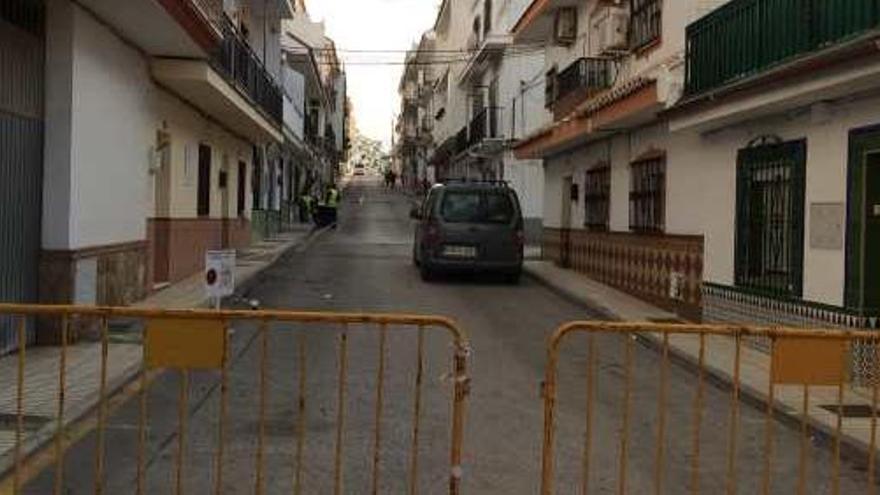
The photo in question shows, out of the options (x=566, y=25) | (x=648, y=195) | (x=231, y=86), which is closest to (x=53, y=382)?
(x=231, y=86)

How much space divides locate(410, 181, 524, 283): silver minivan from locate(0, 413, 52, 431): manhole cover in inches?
523

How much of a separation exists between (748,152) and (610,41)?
706 cm

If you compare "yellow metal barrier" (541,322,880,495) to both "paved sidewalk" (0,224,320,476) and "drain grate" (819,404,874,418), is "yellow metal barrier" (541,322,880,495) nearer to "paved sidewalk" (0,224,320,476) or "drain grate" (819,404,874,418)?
"drain grate" (819,404,874,418)

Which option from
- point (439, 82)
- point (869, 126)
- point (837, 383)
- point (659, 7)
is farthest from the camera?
point (439, 82)

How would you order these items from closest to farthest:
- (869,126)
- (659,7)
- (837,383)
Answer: (837,383), (869,126), (659,7)

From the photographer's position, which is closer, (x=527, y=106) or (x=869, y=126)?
(x=869, y=126)

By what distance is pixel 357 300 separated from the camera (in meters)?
17.8

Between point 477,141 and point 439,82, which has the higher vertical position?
point 439,82

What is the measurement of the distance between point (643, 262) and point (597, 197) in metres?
4.30

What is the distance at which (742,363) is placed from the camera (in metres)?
11.7

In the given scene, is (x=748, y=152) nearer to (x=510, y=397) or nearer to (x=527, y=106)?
(x=510, y=397)

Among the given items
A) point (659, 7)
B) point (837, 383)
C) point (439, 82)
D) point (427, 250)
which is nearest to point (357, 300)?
point (427, 250)

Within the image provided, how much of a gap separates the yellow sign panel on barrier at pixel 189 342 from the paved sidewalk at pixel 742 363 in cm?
379

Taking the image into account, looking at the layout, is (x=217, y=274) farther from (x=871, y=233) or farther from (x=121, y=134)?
(x=871, y=233)
